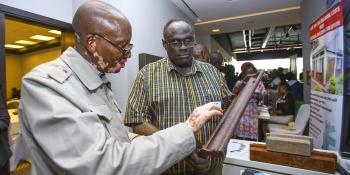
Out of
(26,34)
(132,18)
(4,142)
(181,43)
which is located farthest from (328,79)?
(26,34)

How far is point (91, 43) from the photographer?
0.77 meters

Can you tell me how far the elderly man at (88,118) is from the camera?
1.83ft

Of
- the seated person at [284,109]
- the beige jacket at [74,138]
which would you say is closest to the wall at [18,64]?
the seated person at [284,109]

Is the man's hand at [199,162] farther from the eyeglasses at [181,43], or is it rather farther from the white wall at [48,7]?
the white wall at [48,7]

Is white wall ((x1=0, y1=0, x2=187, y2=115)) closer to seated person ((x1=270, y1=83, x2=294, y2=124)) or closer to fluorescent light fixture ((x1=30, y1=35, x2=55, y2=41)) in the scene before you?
seated person ((x1=270, y1=83, x2=294, y2=124))

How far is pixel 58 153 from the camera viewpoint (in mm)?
551

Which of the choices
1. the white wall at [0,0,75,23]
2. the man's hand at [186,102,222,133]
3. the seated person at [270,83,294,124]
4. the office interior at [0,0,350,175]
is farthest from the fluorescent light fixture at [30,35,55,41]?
the man's hand at [186,102,222,133]

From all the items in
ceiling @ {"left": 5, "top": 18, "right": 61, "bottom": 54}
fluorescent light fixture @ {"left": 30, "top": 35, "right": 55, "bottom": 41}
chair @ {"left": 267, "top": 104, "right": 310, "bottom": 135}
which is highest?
fluorescent light fixture @ {"left": 30, "top": 35, "right": 55, "bottom": 41}

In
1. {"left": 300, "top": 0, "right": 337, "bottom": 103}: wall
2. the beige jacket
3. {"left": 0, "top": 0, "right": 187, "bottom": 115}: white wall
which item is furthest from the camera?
{"left": 300, "top": 0, "right": 337, "bottom": 103}: wall

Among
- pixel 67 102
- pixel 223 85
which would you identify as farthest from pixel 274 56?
pixel 67 102

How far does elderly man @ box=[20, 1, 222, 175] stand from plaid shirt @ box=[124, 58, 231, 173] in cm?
55

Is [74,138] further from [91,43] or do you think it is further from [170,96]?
[170,96]

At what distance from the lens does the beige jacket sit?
553 millimetres

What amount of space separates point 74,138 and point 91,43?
35cm
